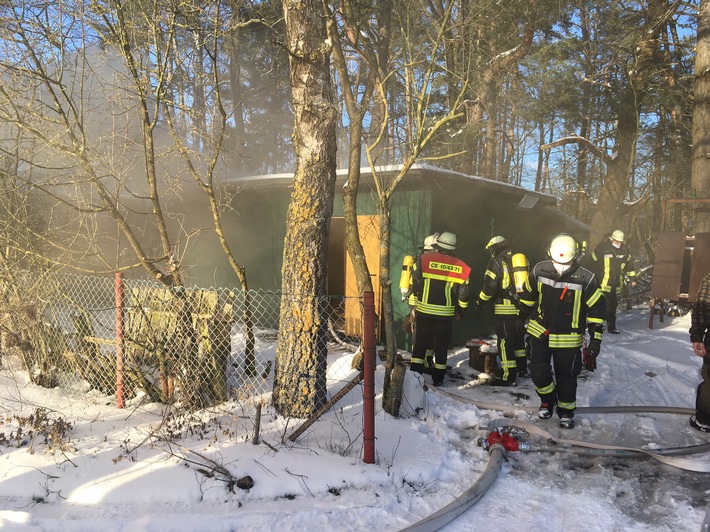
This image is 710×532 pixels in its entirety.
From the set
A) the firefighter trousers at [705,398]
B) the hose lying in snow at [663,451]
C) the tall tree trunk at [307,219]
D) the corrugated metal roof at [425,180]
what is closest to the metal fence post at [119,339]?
the tall tree trunk at [307,219]

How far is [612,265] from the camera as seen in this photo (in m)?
8.54

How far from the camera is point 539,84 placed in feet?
46.9

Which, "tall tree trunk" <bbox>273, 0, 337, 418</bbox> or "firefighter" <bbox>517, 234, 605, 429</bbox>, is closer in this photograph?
"tall tree trunk" <bbox>273, 0, 337, 418</bbox>

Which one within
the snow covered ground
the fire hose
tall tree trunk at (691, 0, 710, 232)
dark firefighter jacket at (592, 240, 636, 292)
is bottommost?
the snow covered ground

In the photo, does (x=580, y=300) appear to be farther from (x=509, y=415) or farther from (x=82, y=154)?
(x=82, y=154)

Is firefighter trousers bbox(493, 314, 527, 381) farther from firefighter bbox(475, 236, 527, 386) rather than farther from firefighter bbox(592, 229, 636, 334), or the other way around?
firefighter bbox(592, 229, 636, 334)

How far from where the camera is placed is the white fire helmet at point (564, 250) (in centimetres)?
432

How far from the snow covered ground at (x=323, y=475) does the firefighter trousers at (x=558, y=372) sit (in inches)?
9.8

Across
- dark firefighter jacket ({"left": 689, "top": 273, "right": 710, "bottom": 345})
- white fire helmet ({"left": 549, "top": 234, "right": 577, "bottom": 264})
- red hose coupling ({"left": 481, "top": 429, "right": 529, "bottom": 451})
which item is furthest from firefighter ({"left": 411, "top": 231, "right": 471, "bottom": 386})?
dark firefighter jacket ({"left": 689, "top": 273, "right": 710, "bottom": 345})

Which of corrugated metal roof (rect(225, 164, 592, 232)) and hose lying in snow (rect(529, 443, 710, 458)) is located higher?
corrugated metal roof (rect(225, 164, 592, 232))

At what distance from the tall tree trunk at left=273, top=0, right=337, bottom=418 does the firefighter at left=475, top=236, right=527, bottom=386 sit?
8.51 feet

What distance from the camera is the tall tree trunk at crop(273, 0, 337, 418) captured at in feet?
13.5

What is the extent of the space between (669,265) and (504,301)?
5.29m

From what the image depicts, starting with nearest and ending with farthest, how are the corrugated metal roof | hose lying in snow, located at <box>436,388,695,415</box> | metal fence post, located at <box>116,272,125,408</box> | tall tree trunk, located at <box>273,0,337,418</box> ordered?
1. tall tree trunk, located at <box>273,0,337,418</box>
2. metal fence post, located at <box>116,272,125,408</box>
3. hose lying in snow, located at <box>436,388,695,415</box>
4. the corrugated metal roof
